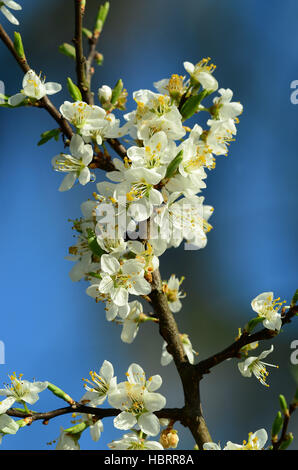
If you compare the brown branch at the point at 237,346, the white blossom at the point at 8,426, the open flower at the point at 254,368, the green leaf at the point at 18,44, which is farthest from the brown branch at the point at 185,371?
the green leaf at the point at 18,44

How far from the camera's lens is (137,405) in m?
1.17

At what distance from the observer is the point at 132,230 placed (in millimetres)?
1187

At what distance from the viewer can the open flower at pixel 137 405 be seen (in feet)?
3.76

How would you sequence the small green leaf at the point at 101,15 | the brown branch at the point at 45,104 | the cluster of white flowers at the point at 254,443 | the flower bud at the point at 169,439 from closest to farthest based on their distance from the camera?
the cluster of white flowers at the point at 254,443 < the flower bud at the point at 169,439 < the brown branch at the point at 45,104 < the small green leaf at the point at 101,15

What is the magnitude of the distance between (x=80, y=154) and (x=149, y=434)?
2.26ft

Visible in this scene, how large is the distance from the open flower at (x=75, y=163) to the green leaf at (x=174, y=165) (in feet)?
0.72

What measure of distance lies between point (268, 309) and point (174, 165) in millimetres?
409

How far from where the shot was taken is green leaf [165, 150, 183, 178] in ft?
3.82

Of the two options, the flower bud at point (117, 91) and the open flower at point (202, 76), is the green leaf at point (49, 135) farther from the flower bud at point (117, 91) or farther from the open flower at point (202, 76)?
the open flower at point (202, 76)

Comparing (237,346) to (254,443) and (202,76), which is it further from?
(202,76)

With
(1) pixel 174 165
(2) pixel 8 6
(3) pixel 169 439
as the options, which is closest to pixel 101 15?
(2) pixel 8 6
